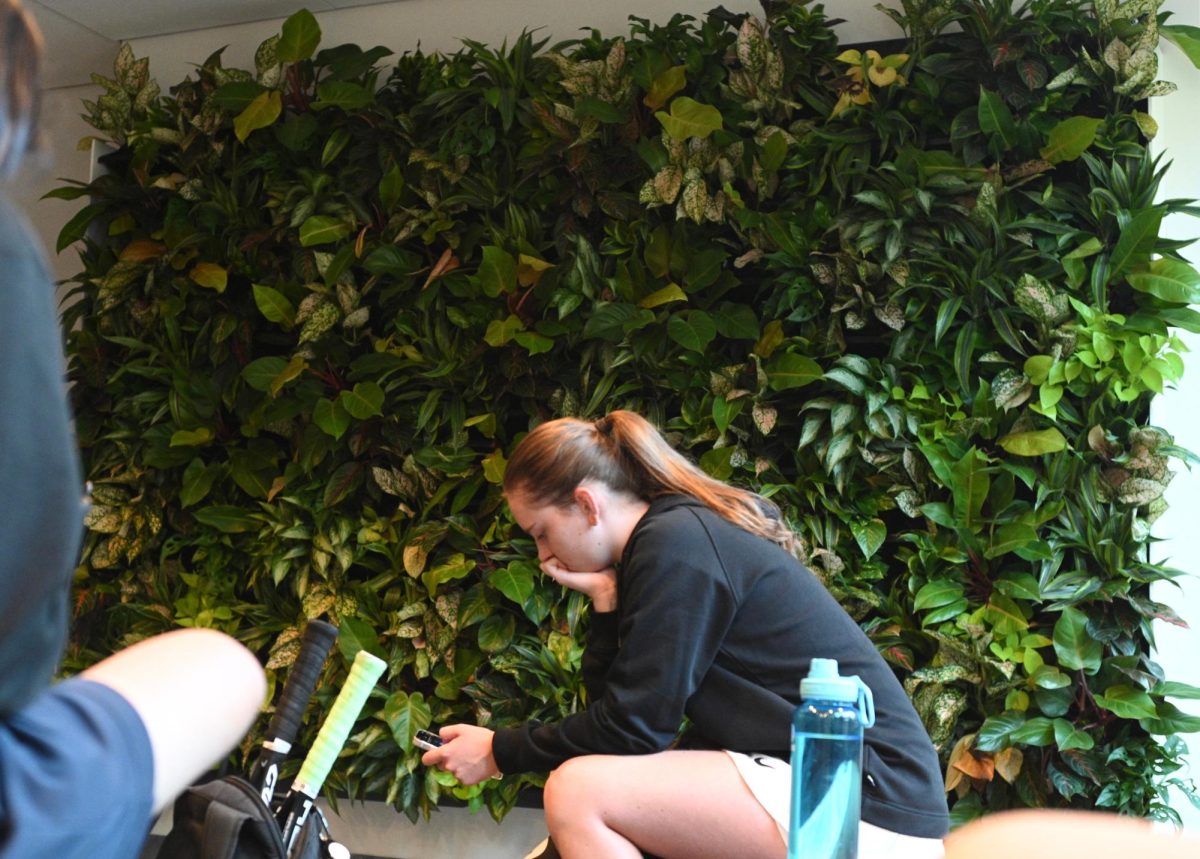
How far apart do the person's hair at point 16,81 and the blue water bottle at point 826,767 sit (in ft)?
3.79

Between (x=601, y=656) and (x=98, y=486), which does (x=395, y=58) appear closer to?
(x=98, y=486)

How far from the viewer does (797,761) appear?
1.67 m

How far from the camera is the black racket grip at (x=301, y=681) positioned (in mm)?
1549

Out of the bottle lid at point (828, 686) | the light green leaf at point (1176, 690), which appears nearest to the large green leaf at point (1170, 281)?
the light green leaf at point (1176, 690)

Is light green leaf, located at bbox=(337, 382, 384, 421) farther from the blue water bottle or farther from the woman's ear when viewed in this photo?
the blue water bottle

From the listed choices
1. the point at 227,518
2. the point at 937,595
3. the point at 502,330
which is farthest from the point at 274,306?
the point at 937,595

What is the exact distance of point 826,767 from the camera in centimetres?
166

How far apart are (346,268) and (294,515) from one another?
0.81 meters

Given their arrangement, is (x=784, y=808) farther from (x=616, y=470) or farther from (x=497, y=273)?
(x=497, y=273)

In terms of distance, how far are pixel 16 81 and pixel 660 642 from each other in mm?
1475

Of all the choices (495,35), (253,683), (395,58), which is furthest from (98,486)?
(253,683)

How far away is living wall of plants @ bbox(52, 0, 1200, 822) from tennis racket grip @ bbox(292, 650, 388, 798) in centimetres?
191

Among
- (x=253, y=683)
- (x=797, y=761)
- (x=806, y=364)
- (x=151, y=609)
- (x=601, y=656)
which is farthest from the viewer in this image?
(x=151, y=609)

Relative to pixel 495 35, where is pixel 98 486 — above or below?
below
